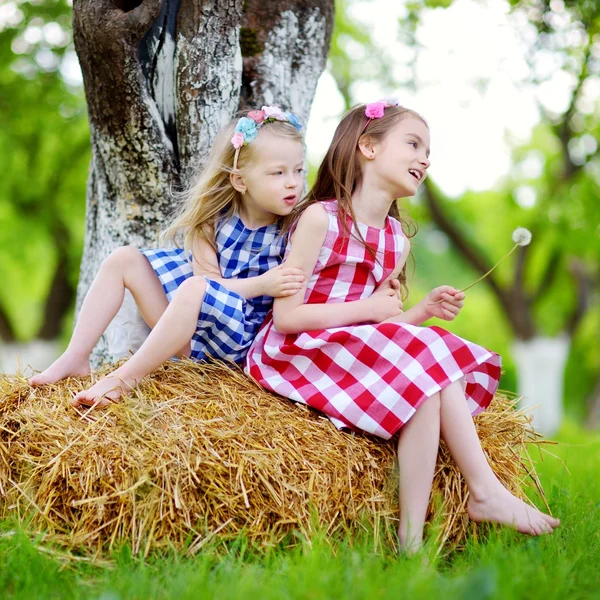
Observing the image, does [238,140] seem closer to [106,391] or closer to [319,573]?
[106,391]

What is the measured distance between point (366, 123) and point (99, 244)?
5.49 ft

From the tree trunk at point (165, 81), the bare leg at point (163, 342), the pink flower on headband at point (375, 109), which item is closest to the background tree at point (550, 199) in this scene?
the tree trunk at point (165, 81)

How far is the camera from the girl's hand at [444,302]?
9.36ft

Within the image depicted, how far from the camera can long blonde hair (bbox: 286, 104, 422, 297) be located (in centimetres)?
297

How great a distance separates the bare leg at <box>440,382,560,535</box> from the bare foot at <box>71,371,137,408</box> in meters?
1.18

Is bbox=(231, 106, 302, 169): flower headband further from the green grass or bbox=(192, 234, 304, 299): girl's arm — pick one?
the green grass

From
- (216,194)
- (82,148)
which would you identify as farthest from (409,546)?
(82,148)

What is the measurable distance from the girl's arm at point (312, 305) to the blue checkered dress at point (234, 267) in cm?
23

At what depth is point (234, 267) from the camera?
3070mm

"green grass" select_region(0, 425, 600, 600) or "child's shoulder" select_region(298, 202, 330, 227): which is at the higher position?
"child's shoulder" select_region(298, 202, 330, 227)

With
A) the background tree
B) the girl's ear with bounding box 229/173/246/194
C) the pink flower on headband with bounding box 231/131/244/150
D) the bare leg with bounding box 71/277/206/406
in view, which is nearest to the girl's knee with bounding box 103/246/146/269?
the bare leg with bounding box 71/277/206/406

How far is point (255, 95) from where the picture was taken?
3.77 m

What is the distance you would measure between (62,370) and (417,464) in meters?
1.49

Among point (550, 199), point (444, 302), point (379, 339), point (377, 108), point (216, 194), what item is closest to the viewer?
point (379, 339)
